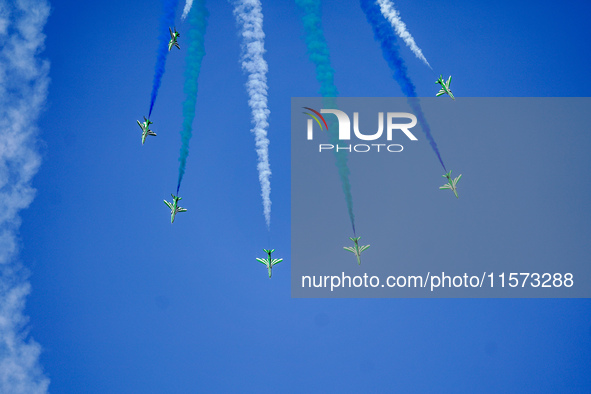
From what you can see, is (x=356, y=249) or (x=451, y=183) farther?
(x=451, y=183)

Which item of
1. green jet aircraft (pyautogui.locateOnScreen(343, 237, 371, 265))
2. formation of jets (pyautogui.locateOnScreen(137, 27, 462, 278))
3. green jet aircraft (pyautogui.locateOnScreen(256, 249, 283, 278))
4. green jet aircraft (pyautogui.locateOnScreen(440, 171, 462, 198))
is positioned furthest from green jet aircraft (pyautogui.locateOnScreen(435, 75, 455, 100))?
green jet aircraft (pyautogui.locateOnScreen(256, 249, 283, 278))

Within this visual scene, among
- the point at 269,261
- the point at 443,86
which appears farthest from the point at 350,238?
the point at 443,86

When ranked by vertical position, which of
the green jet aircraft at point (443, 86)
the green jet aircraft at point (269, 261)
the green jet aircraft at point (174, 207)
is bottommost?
the green jet aircraft at point (269, 261)

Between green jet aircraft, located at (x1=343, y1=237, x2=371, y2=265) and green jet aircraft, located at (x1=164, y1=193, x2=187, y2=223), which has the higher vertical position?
green jet aircraft, located at (x1=164, y1=193, x2=187, y2=223)

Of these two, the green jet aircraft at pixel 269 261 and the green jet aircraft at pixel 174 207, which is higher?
the green jet aircraft at pixel 174 207

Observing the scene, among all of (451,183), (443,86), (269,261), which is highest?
(443,86)

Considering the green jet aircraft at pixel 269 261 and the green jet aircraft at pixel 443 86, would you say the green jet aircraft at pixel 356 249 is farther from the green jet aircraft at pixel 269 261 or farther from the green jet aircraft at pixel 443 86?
the green jet aircraft at pixel 443 86

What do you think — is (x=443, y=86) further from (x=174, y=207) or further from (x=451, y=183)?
(x=174, y=207)

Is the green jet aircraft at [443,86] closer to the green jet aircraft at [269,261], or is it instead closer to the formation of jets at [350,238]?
the formation of jets at [350,238]

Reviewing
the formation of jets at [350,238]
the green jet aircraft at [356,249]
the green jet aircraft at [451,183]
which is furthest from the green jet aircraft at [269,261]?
the green jet aircraft at [451,183]

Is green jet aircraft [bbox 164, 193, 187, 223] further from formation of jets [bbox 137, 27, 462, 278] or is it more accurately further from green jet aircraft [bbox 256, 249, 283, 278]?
green jet aircraft [bbox 256, 249, 283, 278]

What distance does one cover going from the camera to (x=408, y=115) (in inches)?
920

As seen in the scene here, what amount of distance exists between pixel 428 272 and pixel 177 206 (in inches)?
641

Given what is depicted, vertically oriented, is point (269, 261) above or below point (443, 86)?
below
